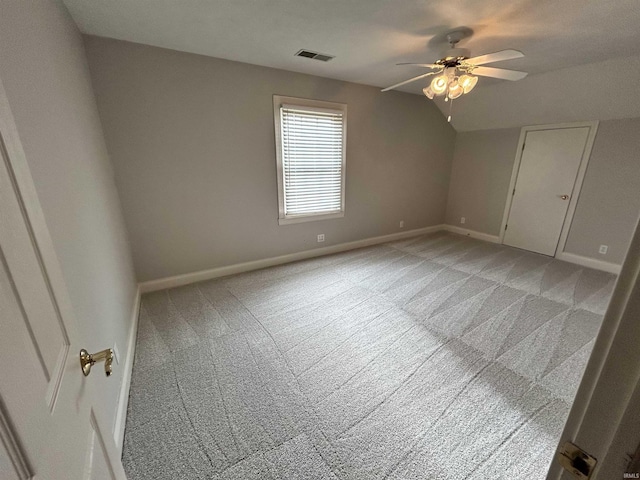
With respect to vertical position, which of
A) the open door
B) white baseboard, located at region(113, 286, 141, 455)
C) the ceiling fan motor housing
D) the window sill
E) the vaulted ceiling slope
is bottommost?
white baseboard, located at region(113, 286, 141, 455)

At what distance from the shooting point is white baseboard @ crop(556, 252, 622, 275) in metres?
3.45

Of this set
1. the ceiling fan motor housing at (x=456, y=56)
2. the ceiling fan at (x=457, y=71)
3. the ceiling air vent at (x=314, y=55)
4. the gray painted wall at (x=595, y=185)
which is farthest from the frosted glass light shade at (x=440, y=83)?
the gray painted wall at (x=595, y=185)

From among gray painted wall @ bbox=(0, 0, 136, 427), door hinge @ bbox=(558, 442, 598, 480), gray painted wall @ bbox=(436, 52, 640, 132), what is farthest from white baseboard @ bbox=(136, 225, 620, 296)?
door hinge @ bbox=(558, 442, 598, 480)

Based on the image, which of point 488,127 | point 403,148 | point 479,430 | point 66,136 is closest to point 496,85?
point 488,127

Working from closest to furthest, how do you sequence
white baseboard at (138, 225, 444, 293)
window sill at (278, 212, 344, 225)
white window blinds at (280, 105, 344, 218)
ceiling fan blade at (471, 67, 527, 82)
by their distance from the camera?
1. ceiling fan blade at (471, 67, 527, 82)
2. white baseboard at (138, 225, 444, 293)
3. white window blinds at (280, 105, 344, 218)
4. window sill at (278, 212, 344, 225)

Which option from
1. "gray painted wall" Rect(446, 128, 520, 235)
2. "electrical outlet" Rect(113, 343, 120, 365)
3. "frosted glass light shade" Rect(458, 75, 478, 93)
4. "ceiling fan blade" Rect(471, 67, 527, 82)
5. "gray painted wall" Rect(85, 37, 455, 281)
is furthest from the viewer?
"gray painted wall" Rect(446, 128, 520, 235)

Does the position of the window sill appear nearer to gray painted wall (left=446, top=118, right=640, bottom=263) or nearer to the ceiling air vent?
the ceiling air vent

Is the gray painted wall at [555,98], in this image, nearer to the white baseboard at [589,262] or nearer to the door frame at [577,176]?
the door frame at [577,176]

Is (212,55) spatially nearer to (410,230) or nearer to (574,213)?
(410,230)

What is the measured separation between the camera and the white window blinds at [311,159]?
3326mm

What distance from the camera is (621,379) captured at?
1.31ft

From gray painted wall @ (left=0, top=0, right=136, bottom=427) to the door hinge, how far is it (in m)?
1.12

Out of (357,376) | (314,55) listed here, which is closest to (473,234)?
(314,55)

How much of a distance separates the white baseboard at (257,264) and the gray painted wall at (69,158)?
2.83 ft
